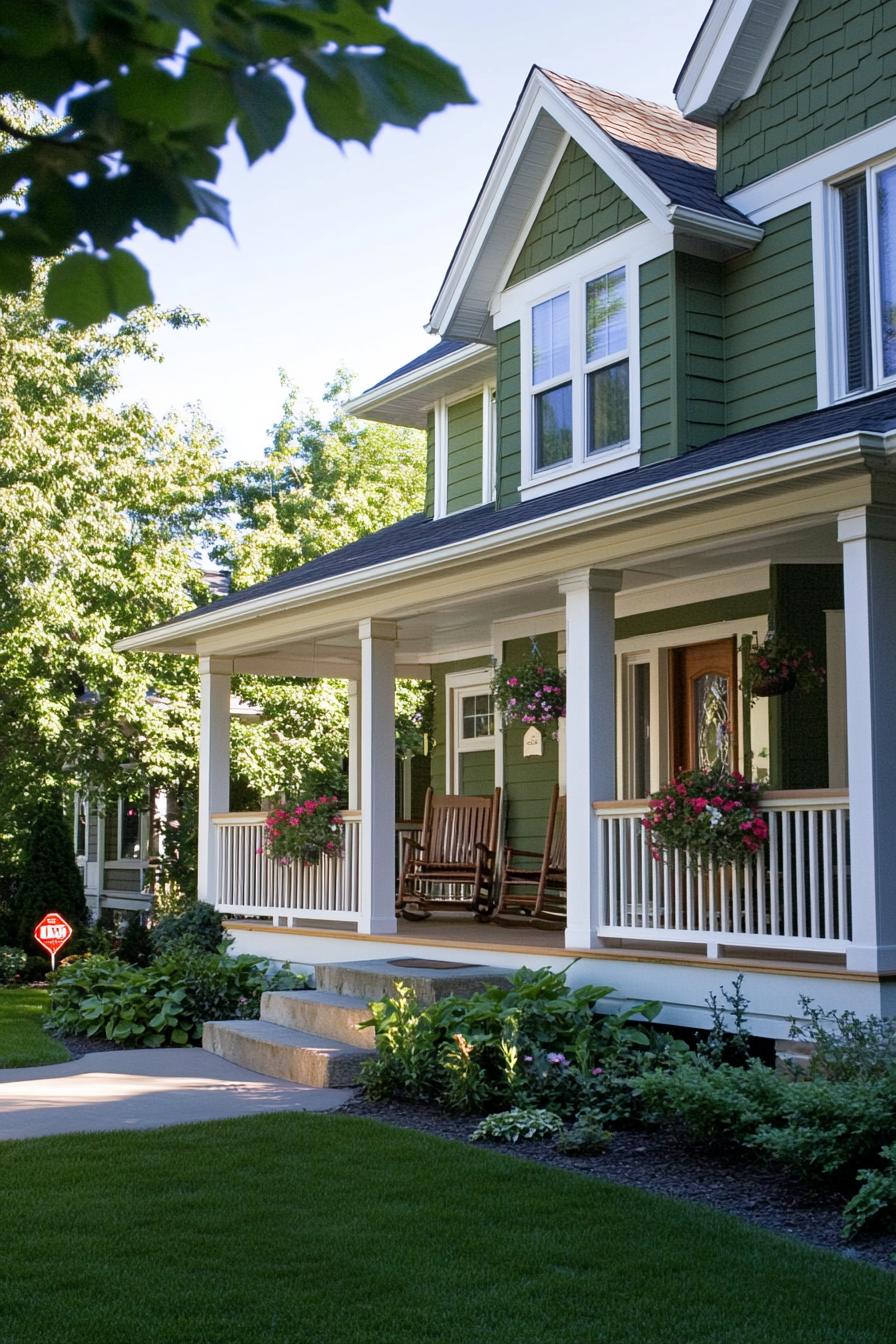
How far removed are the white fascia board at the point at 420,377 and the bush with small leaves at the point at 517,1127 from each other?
22.2 ft

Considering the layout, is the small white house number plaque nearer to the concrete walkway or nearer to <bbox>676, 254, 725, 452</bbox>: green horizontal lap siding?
<bbox>676, 254, 725, 452</bbox>: green horizontal lap siding

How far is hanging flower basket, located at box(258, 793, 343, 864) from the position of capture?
1086 centimetres

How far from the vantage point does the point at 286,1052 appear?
8.27 metres

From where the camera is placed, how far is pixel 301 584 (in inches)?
444

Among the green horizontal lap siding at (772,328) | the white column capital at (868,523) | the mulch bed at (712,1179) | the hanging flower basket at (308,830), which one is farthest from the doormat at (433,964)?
the green horizontal lap siding at (772,328)

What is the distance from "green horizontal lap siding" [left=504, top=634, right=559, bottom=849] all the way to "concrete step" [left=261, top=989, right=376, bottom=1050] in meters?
3.07

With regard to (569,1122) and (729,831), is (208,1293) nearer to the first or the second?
(569,1122)

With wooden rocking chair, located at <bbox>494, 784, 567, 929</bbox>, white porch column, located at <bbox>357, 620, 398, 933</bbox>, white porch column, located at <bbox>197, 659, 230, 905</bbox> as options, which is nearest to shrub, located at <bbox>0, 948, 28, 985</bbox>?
white porch column, located at <bbox>197, 659, 230, 905</bbox>

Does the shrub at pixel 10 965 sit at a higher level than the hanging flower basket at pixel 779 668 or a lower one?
lower

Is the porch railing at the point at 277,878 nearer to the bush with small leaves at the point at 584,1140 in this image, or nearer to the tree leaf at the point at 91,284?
the bush with small leaves at the point at 584,1140

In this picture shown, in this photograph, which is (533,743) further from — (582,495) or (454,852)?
(582,495)

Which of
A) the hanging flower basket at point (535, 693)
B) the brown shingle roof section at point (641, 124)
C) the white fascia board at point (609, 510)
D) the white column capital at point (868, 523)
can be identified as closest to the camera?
the white fascia board at point (609, 510)

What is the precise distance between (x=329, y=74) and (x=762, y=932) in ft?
20.3

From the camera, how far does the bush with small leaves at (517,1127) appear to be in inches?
261
